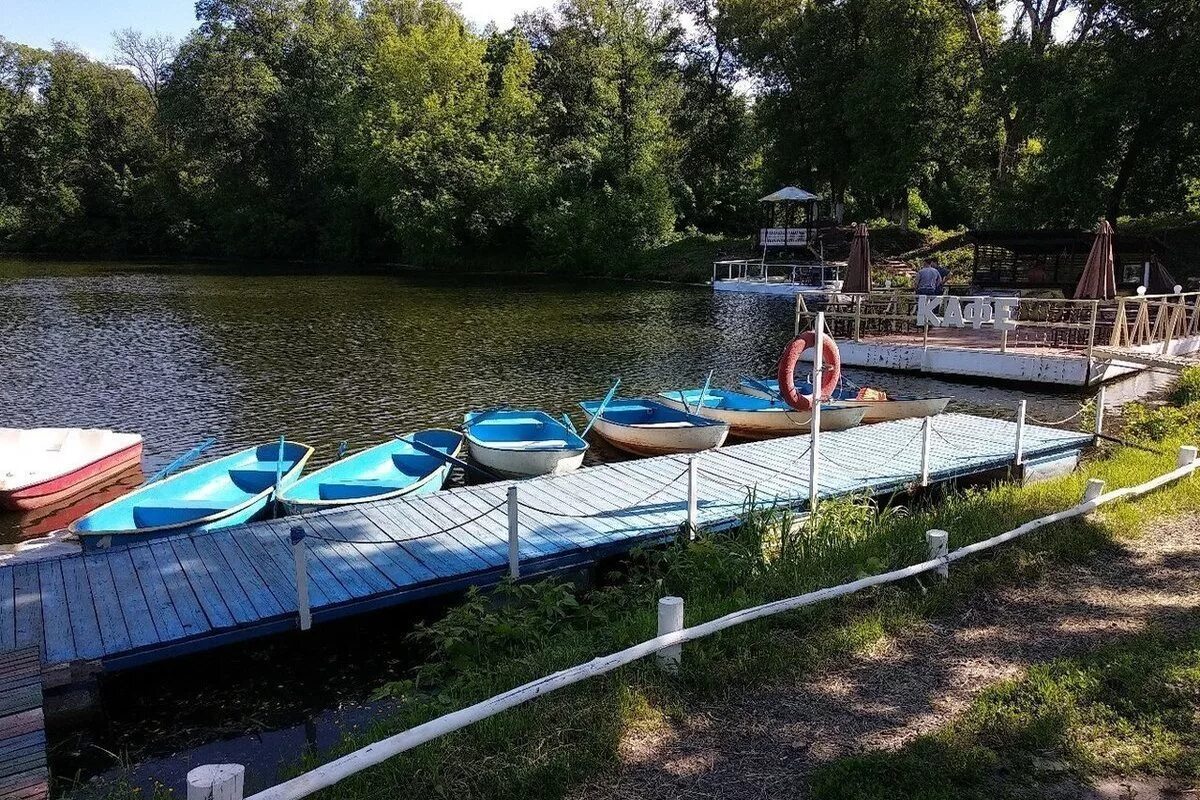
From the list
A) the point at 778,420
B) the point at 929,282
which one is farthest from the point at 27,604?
the point at 929,282

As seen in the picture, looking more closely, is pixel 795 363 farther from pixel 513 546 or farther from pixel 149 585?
pixel 149 585

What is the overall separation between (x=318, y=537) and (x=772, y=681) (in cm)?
518

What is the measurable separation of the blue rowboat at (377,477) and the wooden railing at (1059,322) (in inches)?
441

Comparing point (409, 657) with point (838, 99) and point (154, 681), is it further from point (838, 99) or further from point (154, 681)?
point (838, 99)

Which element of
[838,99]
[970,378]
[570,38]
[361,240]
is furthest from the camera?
[361,240]

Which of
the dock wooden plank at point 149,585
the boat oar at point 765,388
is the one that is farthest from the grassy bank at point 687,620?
the boat oar at point 765,388

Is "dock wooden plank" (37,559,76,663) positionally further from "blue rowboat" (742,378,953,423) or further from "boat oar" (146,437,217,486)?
"blue rowboat" (742,378,953,423)

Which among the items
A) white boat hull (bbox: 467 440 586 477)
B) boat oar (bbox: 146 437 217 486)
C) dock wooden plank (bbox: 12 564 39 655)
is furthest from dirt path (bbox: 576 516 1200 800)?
boat oar (bbox: 146 437 217 486)

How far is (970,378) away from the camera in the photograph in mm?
19578

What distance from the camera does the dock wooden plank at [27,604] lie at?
261 inches

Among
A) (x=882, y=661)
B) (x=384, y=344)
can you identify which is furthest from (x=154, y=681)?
(x=384, y=344)

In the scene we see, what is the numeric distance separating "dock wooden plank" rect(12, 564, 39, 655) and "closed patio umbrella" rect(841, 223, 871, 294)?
17183 mm

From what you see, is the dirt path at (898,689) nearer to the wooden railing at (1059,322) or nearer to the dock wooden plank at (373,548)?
the dock wooden plank at (373,548)

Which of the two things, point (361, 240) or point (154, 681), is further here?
point (361, 240)
